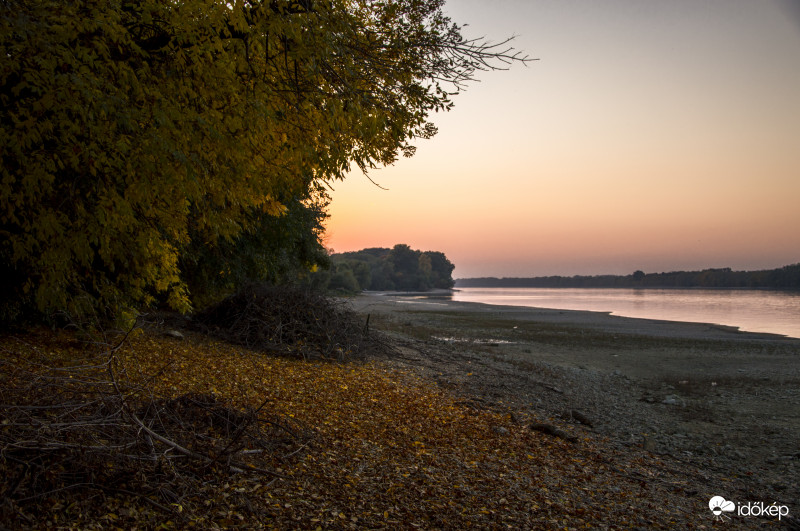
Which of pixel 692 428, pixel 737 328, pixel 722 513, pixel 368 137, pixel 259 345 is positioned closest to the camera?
pixel 722 513

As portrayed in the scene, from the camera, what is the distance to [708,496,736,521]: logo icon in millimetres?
4841

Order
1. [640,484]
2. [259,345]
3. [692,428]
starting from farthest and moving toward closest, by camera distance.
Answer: [259,345], [692,428], [640,484]

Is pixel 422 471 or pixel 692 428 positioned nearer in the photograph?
pixel 422 471

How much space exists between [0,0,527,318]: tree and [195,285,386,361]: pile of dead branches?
3832 mm

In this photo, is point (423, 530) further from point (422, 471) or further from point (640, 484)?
point (640, 484)

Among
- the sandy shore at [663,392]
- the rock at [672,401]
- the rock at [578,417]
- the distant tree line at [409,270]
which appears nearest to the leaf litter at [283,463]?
the rock at [578,417]

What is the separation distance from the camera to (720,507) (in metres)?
5.06

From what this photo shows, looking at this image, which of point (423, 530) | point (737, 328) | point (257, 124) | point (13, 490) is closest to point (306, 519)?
point (423, 530)

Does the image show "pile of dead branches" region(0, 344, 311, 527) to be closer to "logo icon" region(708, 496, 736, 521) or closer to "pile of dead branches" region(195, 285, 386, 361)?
"logo icon" region(708, 496, 736, 521)

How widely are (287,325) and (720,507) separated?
9.03 m

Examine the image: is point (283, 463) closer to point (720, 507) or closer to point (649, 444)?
point (720, 507)

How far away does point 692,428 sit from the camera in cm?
872

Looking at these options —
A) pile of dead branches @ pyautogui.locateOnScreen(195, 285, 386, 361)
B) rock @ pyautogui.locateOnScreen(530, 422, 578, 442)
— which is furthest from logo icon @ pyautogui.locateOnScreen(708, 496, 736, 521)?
pile of dead branches @ pyautogui.locateOnScreen(195, 285, 386, 361)

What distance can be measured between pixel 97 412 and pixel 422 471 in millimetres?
3150
